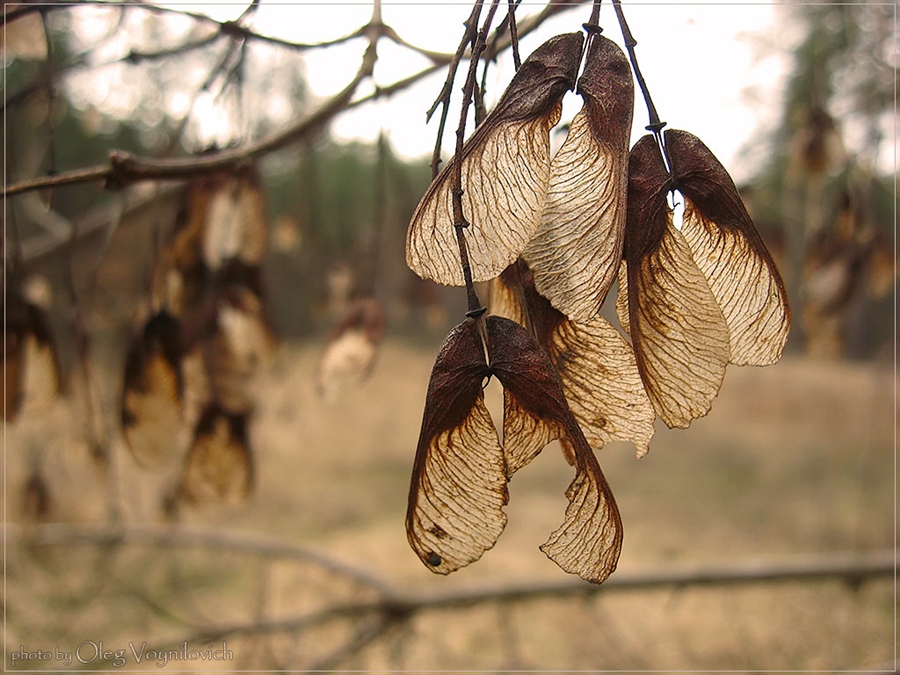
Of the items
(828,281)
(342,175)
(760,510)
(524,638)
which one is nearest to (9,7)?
(828,281)

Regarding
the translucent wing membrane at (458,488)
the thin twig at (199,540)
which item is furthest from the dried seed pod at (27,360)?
the thin twig at (199,540)

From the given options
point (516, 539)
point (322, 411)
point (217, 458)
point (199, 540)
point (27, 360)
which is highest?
point (27, 360)

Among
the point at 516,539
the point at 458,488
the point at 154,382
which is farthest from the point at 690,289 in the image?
the point at 516,539

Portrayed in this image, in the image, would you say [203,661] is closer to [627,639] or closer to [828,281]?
[828,281]

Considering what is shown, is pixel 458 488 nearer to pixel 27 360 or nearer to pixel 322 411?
pixel 27 360

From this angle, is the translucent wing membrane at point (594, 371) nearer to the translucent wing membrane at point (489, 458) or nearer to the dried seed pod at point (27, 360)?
the translucent wing membrane at point (489, 458)
